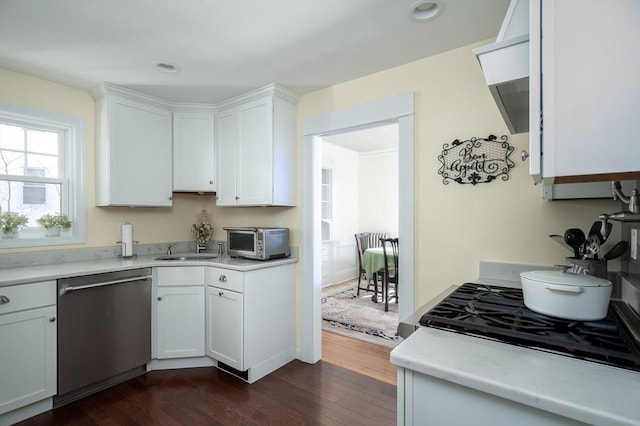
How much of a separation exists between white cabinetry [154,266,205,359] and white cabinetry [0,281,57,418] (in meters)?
0.67

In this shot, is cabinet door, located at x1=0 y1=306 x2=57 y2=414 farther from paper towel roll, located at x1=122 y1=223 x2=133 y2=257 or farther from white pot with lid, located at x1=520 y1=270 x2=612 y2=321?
white pot with lid, located at x1=520 y1=270 x2=612 y2=321

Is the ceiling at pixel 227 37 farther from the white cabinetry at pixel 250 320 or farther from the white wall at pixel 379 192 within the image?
the white wall at pixel 379 192

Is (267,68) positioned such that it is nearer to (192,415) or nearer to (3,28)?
(3,28)

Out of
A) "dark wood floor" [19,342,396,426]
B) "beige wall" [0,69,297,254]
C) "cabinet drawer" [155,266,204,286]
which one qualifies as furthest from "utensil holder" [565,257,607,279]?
"cabinet drawer" [155,266,204,286]

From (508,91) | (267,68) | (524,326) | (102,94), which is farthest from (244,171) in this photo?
(524,326)

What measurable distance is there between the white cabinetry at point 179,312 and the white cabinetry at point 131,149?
0.73 m

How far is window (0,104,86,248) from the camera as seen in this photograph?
234 cm

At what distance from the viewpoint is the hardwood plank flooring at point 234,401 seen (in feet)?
6.29

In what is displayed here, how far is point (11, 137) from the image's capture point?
93.2 inches

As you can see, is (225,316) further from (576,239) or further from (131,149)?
(576,239)

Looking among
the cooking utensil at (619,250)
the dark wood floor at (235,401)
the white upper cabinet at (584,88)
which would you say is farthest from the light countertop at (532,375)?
the dark wood floor at (235,401)

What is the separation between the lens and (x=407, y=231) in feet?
7.04

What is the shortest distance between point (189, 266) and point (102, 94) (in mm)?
1596

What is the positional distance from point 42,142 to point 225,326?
83.0 inches
